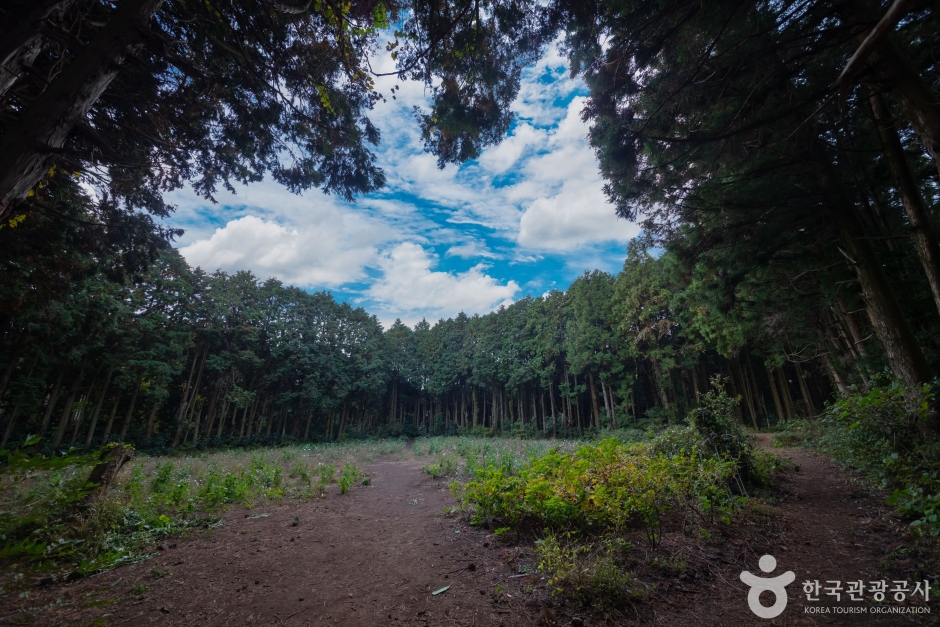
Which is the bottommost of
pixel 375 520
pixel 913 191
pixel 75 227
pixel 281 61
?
pixel 375 520

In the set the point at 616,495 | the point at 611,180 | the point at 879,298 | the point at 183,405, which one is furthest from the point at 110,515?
the point at 183,405

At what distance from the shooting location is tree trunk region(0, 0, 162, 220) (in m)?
2.81

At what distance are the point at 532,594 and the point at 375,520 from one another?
3.83 metres

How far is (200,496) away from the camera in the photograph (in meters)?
6.00

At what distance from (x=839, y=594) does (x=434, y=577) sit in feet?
11.6

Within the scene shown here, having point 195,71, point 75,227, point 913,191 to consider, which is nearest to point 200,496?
point 75,227

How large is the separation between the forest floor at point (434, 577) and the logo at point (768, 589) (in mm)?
60

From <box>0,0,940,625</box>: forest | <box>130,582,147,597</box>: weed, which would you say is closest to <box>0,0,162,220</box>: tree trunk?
<box>0,0,940,625</box>: forest

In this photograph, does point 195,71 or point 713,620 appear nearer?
point 713,620

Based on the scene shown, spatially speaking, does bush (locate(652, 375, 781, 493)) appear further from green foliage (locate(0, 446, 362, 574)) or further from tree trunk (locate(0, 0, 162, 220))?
tree trunk (locate(0, 0, 162, 220))

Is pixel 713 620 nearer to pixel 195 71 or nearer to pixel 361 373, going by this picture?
pixel 195 71

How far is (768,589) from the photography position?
2908mm

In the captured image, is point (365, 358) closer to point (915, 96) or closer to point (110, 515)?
point (110, 515)

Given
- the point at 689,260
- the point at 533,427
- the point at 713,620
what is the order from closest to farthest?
the point at 713,620 → the point at 689,260 → the point at 533,427
